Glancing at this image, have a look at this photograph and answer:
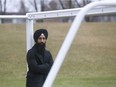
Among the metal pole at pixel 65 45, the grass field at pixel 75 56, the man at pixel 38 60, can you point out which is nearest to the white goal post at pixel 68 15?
the metal pole at pixel 65 45

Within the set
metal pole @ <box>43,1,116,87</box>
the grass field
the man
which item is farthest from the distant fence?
the grass field

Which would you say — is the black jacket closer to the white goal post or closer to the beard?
the beard

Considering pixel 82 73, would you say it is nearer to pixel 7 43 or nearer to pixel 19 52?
pixel 19 52

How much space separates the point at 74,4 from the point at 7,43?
72.4 feet

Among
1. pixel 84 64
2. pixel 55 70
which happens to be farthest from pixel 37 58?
pixel 84 64

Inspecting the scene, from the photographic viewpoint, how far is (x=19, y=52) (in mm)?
20516

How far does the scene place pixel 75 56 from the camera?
19.8m

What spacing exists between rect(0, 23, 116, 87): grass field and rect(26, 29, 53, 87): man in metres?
6.03

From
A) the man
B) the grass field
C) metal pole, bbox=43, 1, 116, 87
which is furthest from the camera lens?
the grass field

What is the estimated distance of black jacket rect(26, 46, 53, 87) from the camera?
5.62 meters

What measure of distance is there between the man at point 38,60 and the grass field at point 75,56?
6.03m

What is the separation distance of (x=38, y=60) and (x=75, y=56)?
14165 millimetres

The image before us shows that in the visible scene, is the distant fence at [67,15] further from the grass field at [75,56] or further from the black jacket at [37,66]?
the grass field at [75,56]

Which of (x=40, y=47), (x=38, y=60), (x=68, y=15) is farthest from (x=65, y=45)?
(x=68, y=15)
